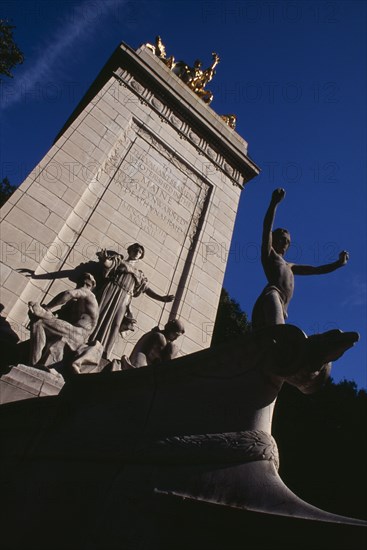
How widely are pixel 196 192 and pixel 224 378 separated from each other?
8.27m

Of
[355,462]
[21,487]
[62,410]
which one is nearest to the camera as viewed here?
[21,487]

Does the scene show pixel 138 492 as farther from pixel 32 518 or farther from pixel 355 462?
pixel 355 462

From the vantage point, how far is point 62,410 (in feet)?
13.3

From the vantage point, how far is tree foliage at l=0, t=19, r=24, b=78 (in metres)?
11.5

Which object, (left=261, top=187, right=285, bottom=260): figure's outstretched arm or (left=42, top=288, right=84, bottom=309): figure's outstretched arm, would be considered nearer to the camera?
(left=261, top=187, right=285, bottom=260): figure's outstretched arm

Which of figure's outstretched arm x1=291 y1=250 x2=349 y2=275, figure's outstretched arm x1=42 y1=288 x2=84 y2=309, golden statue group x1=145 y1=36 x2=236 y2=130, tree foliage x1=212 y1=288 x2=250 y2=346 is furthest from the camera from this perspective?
tree foliage x1=212 y1=288 x2=250 y2=346

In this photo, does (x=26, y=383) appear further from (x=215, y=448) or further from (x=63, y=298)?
(x=215, y=448)

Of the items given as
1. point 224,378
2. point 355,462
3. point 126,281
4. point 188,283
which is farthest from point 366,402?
point 224,378

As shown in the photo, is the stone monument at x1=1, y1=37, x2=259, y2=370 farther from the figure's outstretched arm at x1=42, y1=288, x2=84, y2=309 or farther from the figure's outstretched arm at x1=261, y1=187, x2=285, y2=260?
the figure's outstretched arm at x1=261, y1=187, x2=285, y2=260

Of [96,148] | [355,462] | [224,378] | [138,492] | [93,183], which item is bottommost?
[138,492]

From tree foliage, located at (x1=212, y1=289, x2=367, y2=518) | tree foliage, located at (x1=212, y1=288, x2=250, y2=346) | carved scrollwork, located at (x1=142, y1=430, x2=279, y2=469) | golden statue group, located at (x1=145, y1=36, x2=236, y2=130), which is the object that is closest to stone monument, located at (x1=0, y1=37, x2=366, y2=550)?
carved scrollwork, located at (x1=142, y1=430, x2=279, y2=469)

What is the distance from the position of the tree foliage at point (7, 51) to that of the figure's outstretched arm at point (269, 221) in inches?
393

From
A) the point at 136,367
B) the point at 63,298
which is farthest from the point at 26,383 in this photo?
the point at 63,298

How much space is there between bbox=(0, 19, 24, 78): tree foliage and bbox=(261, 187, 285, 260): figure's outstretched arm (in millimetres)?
9991
